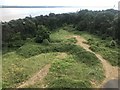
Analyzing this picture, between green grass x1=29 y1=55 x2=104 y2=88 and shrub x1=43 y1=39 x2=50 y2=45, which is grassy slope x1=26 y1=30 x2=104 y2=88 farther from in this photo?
shrub x1=43 y1=39 x2=50 y2=45

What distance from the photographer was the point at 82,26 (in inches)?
1158

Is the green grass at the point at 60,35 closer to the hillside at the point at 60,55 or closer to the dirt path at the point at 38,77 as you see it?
the hillside at the point at 60,55

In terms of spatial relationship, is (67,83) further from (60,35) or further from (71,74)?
(60,35)

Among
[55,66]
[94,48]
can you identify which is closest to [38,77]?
[55,66]

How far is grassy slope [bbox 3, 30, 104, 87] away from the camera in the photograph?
49.7 feet

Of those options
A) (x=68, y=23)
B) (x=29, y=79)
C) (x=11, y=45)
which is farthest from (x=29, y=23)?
(x=29, y=79)

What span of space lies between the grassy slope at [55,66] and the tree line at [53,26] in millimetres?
2623

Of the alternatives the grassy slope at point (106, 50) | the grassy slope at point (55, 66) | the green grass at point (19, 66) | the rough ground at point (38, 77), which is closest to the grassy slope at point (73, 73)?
the grassy slope at point (55, 66)

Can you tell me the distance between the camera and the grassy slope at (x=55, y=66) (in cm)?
1516

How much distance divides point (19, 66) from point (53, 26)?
13.4 m

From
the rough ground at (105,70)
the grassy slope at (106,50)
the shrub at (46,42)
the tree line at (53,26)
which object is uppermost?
the tree line at (53,26)

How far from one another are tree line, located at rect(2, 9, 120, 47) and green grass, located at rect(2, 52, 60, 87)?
13.0 feet

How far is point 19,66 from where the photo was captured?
57.2 ft

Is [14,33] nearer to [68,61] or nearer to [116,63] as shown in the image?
[68,61]
